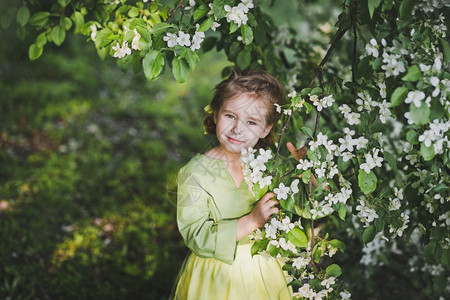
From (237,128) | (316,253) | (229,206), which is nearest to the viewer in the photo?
(316,253)

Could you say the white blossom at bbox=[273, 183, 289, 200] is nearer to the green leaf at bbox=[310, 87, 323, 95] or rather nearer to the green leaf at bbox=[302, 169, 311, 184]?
the green leaf at bbox=[302, 169, 311, 184]

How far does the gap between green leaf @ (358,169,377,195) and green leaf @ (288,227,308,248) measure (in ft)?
0.79

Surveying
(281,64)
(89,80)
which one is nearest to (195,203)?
(281,64)

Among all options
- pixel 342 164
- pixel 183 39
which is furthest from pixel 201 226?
pixel 183 39

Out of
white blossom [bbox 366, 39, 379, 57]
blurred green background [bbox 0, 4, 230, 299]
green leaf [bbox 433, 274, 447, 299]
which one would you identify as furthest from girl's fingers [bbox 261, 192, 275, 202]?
green leaf [bbox 433, 274, 447, 299]

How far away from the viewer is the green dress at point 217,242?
1.60 meters

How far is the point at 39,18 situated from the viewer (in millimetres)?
1794

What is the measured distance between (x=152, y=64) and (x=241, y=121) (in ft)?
1.34

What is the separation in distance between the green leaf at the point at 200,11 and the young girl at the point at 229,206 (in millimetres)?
307

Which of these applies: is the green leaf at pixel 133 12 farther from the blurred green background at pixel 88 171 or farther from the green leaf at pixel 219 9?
the blurred green background at pixel 88 171

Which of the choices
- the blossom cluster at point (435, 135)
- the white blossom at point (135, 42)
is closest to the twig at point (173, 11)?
the white blossom at point (135, 42)

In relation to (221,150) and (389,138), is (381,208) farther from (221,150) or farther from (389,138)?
(389,138)

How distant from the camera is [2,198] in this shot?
11.2ft

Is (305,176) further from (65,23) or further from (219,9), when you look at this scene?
(65,23)
